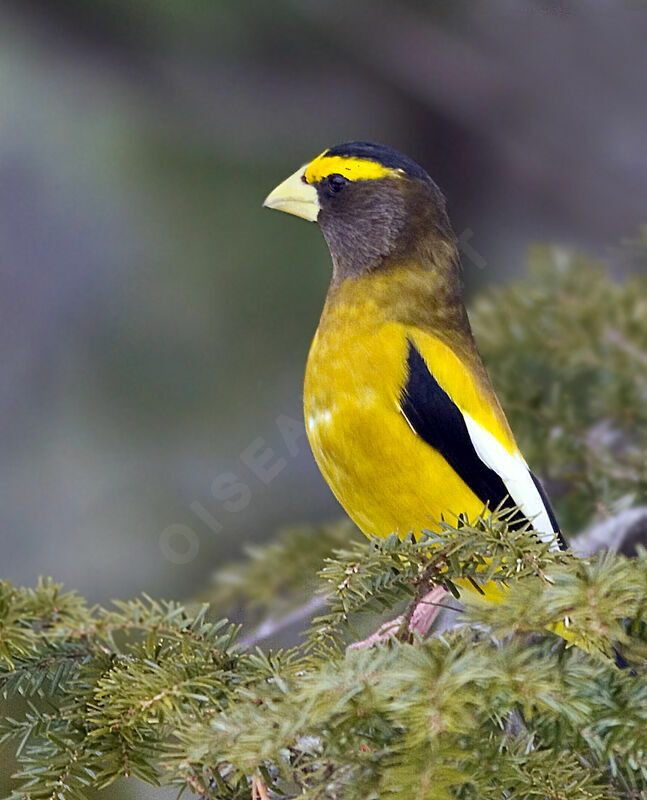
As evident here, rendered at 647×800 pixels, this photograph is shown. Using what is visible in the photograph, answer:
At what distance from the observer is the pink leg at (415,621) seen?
46 cm

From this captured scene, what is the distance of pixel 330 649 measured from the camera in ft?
1.52

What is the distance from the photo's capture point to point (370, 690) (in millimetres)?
387

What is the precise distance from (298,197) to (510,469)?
0.31m

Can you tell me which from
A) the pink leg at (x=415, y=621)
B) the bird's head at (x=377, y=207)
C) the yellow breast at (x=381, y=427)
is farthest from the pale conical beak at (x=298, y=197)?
the pink leg at (x=415, y=621)

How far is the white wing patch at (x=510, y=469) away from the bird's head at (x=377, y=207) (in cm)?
16

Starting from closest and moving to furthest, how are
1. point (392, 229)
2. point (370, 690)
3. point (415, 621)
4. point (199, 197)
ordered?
point (370, 690) < point (415, 621) < point (392, 229) < point (199, 197)

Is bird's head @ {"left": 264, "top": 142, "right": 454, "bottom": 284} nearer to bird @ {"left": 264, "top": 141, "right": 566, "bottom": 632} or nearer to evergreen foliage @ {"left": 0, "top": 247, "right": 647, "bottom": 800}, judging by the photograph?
bird @ {"left": 264, "top": 141, "right": 566, "bottom": 632}

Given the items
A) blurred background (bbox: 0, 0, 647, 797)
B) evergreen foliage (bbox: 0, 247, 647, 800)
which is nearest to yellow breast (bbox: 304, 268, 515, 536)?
evergreen foliage (bbox: 0, 247, 647, 800)

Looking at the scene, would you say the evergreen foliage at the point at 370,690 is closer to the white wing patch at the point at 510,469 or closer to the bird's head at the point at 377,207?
the white wing patch at the point at 510,469

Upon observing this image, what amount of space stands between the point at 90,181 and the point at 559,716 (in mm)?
1105

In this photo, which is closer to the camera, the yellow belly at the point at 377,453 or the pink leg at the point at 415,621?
the pink leg at the point at 415,621

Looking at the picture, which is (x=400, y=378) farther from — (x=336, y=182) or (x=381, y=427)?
(x=336, y=182)

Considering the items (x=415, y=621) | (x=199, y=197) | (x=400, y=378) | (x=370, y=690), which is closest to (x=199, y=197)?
(x=199, y=197)

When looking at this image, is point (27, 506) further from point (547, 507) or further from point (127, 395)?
point (547, 507)
